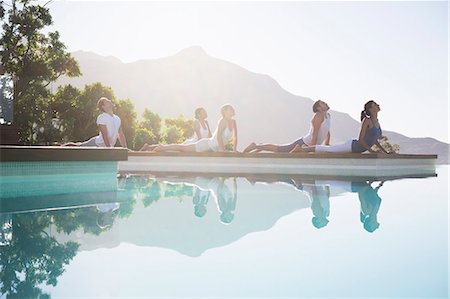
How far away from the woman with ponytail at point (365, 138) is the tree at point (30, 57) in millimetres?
12593

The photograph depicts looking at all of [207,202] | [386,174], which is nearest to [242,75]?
[386,174]

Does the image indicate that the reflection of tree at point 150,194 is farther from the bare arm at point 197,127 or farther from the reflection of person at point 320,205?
the bare arm at point 197,127

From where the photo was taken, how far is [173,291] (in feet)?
6.18

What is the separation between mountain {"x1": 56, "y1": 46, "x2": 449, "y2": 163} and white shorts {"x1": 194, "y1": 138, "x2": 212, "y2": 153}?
191 ft

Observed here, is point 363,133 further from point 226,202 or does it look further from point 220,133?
point 226,202

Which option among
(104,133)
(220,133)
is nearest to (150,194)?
(104,133)

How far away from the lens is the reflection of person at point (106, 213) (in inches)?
139

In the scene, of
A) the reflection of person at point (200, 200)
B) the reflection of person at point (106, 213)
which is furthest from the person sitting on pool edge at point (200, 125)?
the reflection of person at point (106, 213)

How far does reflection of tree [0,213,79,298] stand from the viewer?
1.89 metres

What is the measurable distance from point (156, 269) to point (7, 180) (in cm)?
530

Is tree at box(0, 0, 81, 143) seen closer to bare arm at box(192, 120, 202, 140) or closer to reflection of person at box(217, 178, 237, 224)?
bare arm at box(192, 120, 202, 140)

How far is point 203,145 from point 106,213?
7573mm

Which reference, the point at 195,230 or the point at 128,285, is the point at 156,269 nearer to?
the point at 128,285

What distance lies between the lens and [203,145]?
11.7 m
